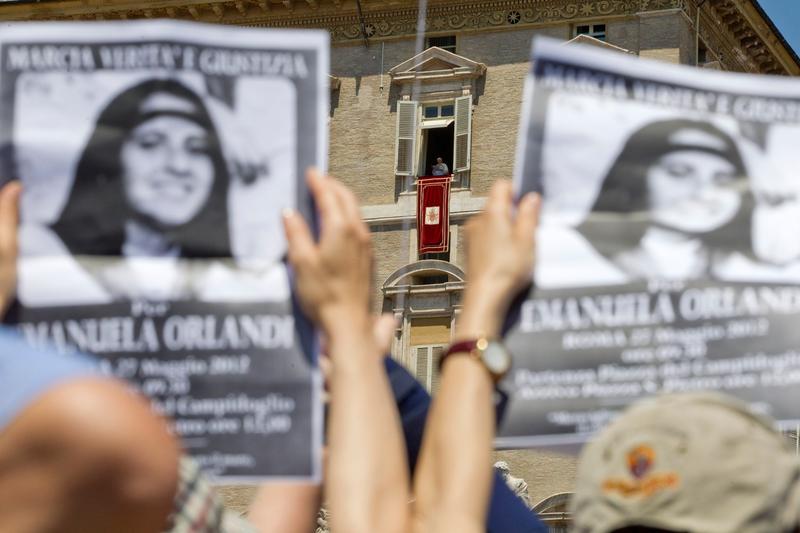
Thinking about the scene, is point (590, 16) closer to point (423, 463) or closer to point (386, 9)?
point (386, 9)

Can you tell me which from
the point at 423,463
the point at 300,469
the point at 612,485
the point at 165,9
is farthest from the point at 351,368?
the point at 165,9

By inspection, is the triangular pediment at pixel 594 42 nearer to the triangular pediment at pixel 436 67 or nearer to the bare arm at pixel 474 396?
the triangular pediment at pixel 436 67

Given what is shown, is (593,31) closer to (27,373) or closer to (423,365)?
(423,365)

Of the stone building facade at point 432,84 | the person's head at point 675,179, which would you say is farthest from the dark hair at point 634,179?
the stone building facade at point 432,84

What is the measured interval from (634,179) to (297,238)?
25.9 inches

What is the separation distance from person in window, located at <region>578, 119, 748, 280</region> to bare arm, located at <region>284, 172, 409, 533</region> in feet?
1.80

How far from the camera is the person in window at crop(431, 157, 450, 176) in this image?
26.5 meters

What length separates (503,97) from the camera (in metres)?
26.7

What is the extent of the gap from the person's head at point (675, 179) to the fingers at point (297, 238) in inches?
21.6

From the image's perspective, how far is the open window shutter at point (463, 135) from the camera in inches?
1040

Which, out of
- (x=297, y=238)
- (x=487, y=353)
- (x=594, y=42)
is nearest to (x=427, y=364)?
(x=594, y=42)

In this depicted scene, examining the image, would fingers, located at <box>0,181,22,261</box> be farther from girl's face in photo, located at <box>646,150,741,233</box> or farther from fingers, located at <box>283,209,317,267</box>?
girl's face in photo, located at <box>646,150,741,233</box>

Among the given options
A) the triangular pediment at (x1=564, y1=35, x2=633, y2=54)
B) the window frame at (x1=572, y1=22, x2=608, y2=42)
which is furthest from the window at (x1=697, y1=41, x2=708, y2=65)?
the triangular pediment at (x1=564, y1=35, x2=633, y2=54)

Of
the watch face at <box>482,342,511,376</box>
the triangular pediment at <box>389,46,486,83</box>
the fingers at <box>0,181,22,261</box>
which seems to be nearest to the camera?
the watch face at <box>482,342,511,376</box>
